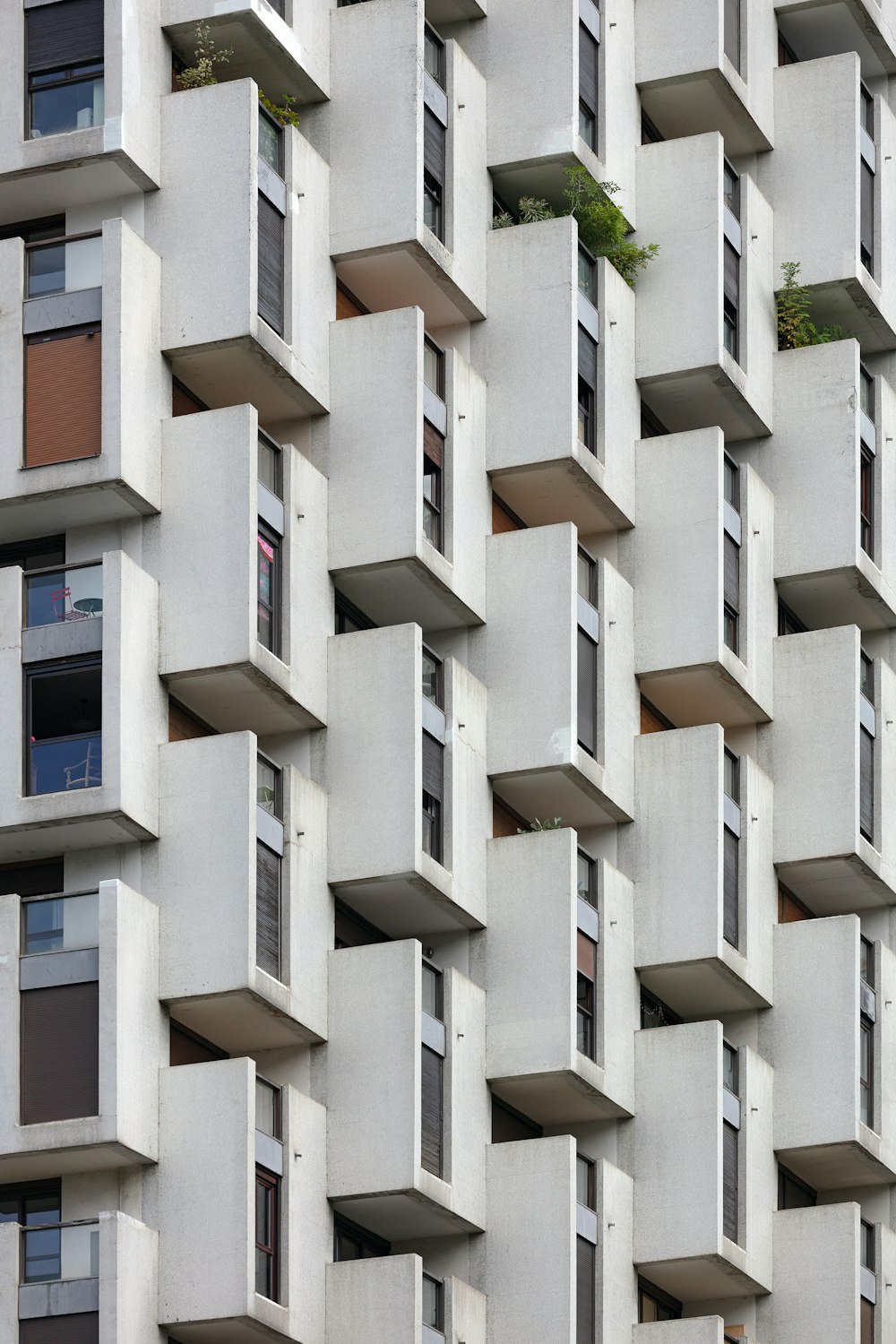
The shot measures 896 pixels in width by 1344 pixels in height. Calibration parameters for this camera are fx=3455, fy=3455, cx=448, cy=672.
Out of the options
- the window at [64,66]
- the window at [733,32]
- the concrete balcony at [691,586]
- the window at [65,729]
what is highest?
the window at [733,32]

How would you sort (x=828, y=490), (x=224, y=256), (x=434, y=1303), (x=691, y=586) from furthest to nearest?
(x=828, y=490)
(x=691, y=586)
(x=224, y=256)
(x=434, y=1303)

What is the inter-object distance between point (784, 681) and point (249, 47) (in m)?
13.1

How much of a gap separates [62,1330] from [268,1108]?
12.2 feet

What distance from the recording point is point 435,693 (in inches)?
1694

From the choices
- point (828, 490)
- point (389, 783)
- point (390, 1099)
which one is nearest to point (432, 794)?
point (389, 783)

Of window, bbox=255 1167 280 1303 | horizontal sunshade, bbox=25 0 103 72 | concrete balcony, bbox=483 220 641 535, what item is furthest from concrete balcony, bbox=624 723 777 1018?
horizontal sunshade, bbox=25 0 103 72

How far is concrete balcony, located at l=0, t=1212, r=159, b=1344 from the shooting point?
36.4m

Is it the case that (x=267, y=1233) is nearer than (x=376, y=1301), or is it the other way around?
(x=267, y=1233)

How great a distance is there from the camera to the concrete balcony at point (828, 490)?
5119 centimetres

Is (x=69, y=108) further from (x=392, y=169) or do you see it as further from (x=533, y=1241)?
(x=533, y=1241)

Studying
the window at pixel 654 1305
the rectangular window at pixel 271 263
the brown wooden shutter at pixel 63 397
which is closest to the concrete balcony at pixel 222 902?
the brown wooden shutter at pixel 63 397

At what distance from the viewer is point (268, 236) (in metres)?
41.9

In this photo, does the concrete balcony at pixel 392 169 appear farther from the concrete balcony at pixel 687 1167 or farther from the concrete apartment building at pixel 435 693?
the concrete balcony at pixel 687 1167

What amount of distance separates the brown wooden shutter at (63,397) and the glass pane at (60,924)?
5.26 metres
